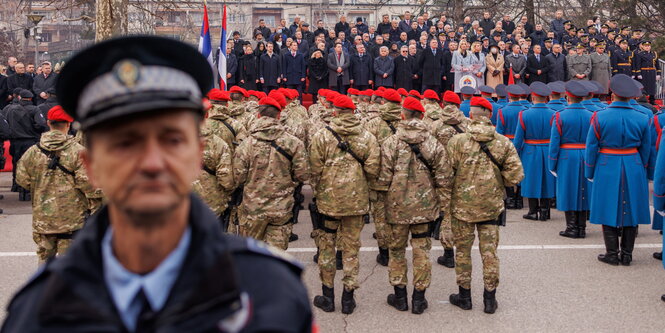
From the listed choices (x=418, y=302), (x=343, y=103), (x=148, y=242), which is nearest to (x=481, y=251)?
(x=418, y=302)

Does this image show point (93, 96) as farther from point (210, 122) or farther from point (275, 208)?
point (210, 122)

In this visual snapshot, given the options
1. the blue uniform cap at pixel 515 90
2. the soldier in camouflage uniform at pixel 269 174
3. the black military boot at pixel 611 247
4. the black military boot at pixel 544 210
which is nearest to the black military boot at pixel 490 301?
the soldier in camouflage uniform at pixel 269 174

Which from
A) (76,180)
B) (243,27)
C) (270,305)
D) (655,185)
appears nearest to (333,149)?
(76,180)

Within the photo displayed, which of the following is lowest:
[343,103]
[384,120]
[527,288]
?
[527,288]

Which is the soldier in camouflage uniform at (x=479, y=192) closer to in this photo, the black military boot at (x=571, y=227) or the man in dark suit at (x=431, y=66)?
the black military boot at (x=571, y=227)

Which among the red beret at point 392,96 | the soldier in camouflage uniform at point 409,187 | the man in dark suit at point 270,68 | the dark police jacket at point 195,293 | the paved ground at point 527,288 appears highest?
the man in dark suit at point 270,68

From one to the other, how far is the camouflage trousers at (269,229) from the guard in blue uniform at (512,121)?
6.26 meters

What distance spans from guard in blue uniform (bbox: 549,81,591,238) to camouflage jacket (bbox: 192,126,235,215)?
4973 mm

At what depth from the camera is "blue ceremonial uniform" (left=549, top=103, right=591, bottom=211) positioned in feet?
31.3

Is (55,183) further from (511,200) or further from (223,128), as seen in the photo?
(511,200)

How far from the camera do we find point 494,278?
641 cm

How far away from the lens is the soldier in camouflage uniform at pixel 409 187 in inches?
258

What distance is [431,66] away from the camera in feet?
63.7

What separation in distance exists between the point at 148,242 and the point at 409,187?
206 inches
